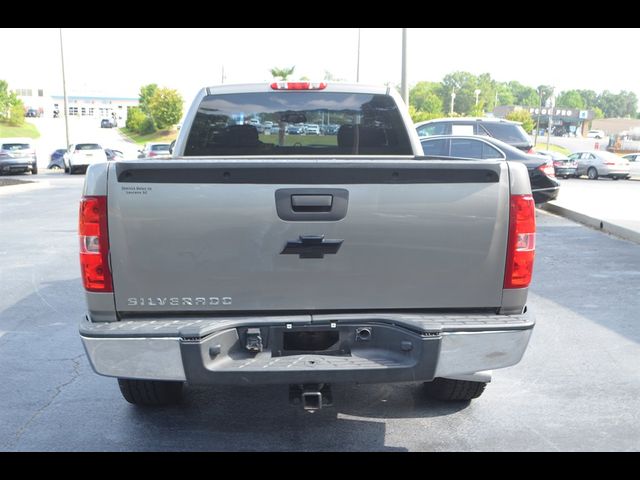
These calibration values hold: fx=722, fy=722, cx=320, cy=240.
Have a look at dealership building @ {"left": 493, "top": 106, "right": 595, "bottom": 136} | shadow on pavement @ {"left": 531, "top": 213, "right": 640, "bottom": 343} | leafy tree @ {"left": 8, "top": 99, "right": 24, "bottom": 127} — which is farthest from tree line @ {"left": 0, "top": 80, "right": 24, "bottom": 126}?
shadow on pavement @ {"left": 531, "top": 213, "right": 640, "bottom": 343}

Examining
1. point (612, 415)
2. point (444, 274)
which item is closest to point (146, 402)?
point (444, 274)

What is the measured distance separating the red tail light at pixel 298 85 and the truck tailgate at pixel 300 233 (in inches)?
98.7

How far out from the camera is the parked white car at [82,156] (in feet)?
115

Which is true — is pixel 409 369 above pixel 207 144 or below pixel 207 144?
below

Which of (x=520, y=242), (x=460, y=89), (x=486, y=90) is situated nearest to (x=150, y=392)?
(x=520, y=242)

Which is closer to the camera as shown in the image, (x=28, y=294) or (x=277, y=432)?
(x=277, y=432)

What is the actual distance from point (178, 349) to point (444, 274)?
1342 mm

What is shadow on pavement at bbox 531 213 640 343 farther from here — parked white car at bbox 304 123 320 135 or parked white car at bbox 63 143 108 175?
parked white car at bbox 63 143 108 175

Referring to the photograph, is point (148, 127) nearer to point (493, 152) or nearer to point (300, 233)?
point (493, 152)

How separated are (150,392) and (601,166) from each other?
32980 millimetres

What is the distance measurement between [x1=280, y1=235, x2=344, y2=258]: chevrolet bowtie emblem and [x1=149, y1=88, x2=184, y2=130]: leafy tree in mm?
87159

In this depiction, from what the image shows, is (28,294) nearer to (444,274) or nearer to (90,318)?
(90,318)

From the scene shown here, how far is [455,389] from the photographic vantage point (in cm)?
460

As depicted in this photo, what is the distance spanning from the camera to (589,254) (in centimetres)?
1088
